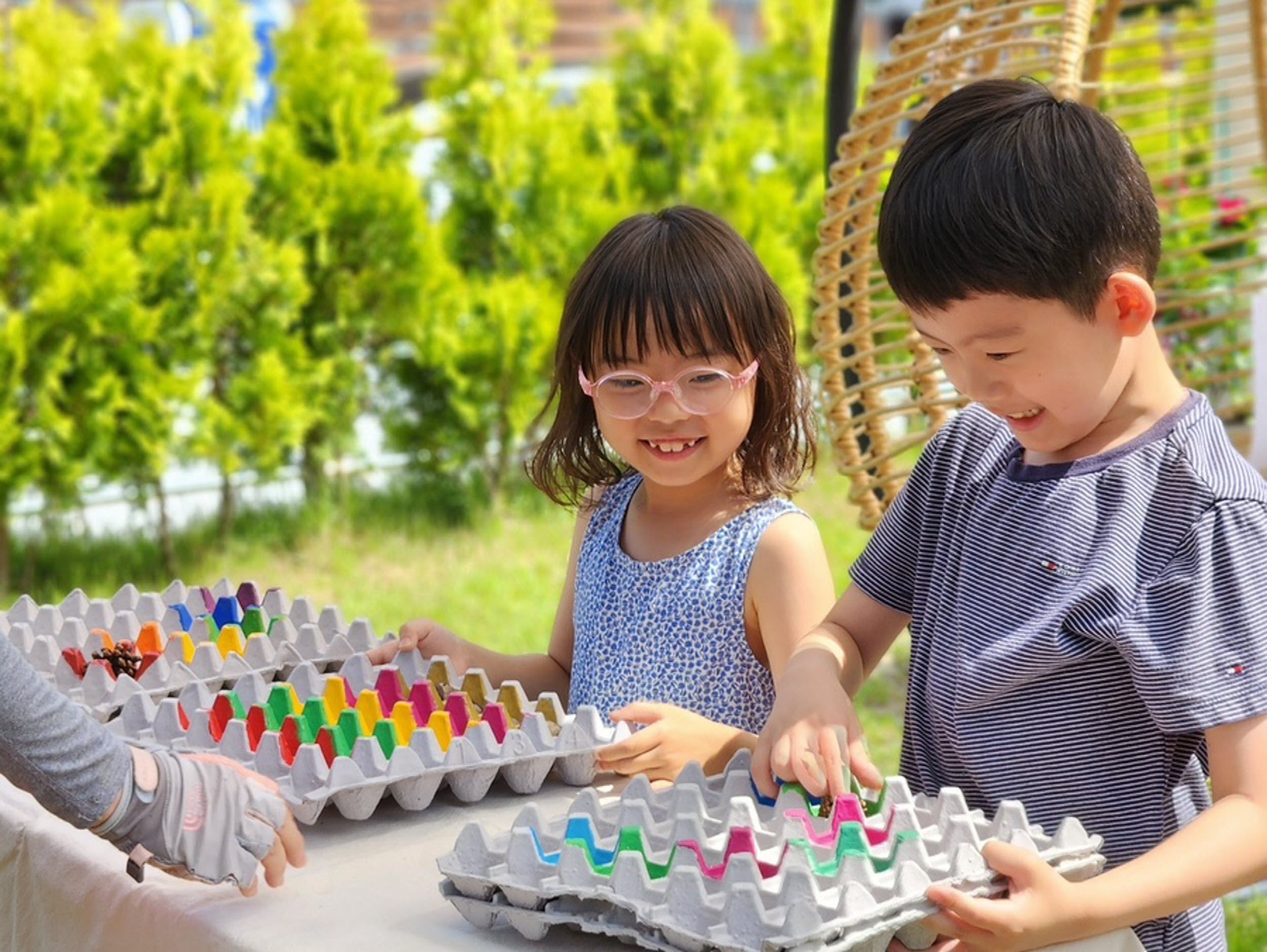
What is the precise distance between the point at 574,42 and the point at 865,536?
8225 millimetres

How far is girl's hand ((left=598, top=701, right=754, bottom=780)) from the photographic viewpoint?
1.35 m

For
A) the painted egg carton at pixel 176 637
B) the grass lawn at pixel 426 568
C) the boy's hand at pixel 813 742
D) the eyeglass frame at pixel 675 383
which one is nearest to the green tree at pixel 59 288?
the grass lawn at pixel 426 568

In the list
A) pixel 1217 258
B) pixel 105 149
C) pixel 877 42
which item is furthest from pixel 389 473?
pixel 877 42

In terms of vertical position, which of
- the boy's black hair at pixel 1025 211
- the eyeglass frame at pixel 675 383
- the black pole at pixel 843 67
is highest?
the black pole at pixel 843 67

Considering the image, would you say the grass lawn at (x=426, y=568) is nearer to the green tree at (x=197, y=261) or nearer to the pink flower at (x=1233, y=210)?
the green tree at (x=197, y=261)

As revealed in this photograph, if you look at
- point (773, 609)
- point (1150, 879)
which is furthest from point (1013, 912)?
Result: point (773, 609)

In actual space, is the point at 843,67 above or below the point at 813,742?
above

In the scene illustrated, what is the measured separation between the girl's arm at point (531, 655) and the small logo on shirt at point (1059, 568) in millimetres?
650

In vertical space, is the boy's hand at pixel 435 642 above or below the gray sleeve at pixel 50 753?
below

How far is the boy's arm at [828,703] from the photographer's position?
1191 millimetres

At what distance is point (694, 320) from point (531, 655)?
47cm

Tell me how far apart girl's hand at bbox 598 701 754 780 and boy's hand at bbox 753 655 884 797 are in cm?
11

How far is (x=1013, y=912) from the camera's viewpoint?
958mm

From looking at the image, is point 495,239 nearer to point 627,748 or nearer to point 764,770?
point 627,748
